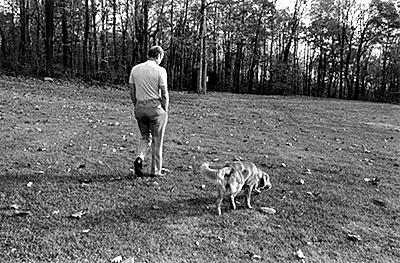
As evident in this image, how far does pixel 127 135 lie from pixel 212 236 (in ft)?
20.5

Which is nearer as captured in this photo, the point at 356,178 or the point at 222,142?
the point at 356,178

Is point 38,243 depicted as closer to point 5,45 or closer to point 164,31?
point 5,45

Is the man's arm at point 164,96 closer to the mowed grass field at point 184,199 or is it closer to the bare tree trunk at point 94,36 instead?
the mowed grass field at point 184,199

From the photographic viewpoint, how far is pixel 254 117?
639 inches

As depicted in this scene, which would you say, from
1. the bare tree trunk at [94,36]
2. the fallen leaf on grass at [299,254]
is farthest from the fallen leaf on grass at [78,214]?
the bare tree trunk at [94,36]

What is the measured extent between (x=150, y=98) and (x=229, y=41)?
1708 inches

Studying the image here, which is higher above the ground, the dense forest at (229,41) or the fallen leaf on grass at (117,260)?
the dense forest at (229,41)

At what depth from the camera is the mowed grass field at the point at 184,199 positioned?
4207 millimetres

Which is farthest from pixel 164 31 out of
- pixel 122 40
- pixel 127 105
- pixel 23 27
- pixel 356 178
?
pixel 356 178

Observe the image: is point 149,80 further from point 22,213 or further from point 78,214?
point 22,213

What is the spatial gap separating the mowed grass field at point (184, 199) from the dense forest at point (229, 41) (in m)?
Answer: 17.8

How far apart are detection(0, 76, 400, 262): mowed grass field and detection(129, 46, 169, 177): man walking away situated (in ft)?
2.45

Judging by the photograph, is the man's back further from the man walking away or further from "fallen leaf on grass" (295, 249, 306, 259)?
"fallen leaf on grass" (295, 249, 306, 259)

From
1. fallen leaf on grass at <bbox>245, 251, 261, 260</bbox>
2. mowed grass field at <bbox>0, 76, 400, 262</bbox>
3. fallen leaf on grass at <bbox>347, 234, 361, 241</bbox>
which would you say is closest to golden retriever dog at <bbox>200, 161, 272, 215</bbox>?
mowed grass field at <bbox>0, 76, 400, 262</bbox>
